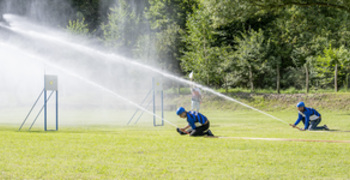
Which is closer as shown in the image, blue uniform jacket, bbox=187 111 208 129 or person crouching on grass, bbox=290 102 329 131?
blue uniform jacket, bbox=187 111 208 129

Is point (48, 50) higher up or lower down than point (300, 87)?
higher up

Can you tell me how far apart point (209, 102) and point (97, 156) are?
30924 mm

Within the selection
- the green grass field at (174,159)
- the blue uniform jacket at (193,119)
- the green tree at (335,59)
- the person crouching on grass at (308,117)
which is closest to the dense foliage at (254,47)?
the green tree at (335,59)

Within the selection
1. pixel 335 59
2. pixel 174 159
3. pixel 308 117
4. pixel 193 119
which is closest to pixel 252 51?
pixel 335 59

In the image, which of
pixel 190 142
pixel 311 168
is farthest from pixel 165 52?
pixel 311 168

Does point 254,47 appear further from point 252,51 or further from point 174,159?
point 174,159

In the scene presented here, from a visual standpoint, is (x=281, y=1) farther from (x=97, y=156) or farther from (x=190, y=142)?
(x=97, y=156)

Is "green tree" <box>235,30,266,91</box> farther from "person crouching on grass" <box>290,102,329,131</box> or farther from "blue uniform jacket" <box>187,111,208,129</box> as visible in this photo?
"blue uniform jacket" <box>187,111,208,129</box>

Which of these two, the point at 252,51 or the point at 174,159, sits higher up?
the point at 252,51

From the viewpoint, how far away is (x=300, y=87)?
150 ft

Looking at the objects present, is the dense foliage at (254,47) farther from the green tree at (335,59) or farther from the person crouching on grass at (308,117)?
the person crouching on grass at (308,117)

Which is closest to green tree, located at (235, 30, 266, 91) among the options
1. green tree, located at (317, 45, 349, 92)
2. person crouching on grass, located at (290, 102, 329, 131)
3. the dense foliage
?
the dense foliage

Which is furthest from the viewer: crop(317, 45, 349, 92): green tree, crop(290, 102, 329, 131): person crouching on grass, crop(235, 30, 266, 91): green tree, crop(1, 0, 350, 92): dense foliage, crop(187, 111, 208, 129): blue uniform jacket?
crop(235, 30, 266, 91): green tree

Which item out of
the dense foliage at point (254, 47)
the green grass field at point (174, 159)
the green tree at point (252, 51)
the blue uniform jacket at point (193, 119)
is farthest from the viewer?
the green tree at point (252, 51)
